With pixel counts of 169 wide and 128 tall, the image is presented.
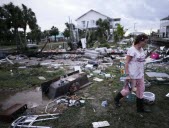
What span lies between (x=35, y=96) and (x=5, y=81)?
7.76 feet

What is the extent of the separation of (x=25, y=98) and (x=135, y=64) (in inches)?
143

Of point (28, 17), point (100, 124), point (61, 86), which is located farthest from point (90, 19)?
point (100, 124)

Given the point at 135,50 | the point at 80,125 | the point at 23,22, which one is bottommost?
the point at 80,125

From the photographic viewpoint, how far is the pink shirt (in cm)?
409

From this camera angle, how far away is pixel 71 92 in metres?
6.03

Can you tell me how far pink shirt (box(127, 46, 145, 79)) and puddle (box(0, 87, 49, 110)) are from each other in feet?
8.89

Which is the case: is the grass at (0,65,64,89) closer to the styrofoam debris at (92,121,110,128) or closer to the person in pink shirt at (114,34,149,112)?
the styrofoam debris at (92,121,110,128)

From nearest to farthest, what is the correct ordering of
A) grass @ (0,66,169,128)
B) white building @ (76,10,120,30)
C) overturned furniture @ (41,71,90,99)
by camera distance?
grass @ (0,66,169,128), overturned furniture @ (41,71,90,99), white building @ (76,10,120,30)

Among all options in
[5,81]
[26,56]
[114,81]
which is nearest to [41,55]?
[26,56]

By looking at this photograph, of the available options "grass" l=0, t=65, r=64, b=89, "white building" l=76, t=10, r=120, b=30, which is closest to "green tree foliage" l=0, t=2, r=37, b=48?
"grass" l=0, t=65, r=64, b=89

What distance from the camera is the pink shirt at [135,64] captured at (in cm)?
409

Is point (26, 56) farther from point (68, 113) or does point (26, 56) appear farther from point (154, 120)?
point (154, 120)

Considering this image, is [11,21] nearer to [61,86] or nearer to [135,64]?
[61,86]

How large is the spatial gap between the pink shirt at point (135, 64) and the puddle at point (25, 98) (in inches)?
107
